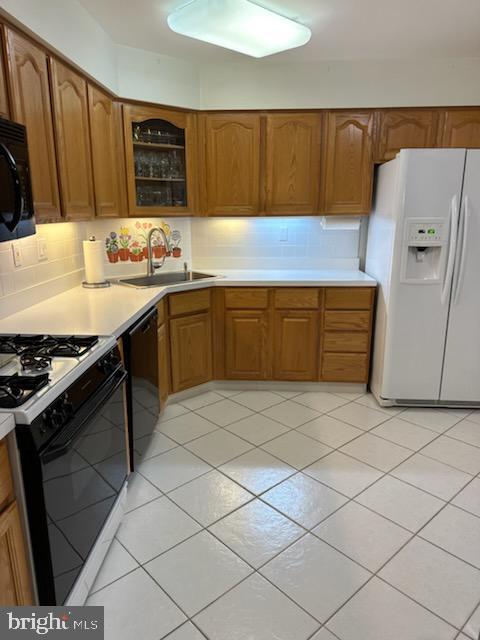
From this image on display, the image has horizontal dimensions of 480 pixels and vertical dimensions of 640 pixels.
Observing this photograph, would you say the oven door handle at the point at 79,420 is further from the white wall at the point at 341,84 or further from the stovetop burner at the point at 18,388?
the white wall at the point at 341,84

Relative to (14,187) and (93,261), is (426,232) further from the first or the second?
(14,187)

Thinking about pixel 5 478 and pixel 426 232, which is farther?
pixel 426 232

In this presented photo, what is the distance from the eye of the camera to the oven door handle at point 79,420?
4.21 ft

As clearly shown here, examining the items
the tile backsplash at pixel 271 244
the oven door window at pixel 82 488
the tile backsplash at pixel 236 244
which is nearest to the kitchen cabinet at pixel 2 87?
the oven door window at pixel 82 488

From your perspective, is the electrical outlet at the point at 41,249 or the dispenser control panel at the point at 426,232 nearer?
the electrical outlet at the point at 41,249

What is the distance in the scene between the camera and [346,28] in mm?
2650

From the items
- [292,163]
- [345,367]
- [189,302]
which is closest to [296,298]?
[345,367]

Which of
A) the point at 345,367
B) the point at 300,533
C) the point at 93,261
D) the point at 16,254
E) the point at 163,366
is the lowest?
the point at 300,533

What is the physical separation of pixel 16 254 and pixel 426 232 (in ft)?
8.05

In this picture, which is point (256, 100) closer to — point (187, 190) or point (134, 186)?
point (187, 190)

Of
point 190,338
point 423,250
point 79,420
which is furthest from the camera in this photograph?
point 190,338

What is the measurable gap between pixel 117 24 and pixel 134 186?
0.95 metres

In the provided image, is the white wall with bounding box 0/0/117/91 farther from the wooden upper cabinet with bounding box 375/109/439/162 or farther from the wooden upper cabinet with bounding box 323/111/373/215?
the wooden upper cabinet with bounding box 375/109/439/162

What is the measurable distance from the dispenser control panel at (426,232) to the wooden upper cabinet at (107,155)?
6.44ft
